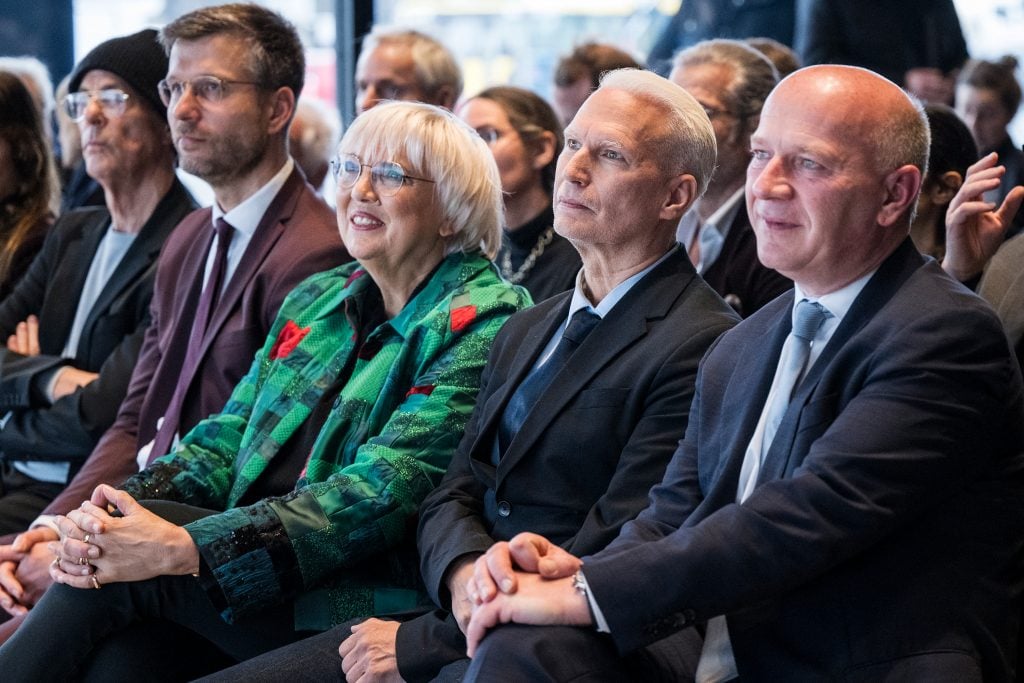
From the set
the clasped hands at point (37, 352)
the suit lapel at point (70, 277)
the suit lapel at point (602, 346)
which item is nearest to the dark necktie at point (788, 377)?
the suit lapel at point (602, 346)

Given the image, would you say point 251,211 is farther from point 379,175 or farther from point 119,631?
point 119,631

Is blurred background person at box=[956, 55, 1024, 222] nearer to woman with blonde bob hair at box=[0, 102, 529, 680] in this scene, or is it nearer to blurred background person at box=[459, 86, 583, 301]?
blurred background person at box=[459, 86, 583, 301]

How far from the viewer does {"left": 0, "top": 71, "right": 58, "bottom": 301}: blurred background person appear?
4027mm

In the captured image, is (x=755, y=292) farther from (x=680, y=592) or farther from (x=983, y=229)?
(x=680, y=592)

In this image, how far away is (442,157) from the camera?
2779mm

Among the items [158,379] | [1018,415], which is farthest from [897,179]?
[158,379]

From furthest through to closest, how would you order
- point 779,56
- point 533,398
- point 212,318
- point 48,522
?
point 779,56 → point 212,318 → point 48,522 → point 533,398

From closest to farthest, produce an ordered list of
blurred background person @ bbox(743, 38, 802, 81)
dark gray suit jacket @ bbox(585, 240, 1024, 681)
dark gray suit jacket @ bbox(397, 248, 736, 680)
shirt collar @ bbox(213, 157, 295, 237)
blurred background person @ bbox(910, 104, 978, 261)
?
1. dark gray suit jacket @ bbox(585, 240, 1024, 681)
2. dark gray suit jacket @ bbox(397, 248, 736, 680)
3. blurred background person @ bbox(910, 104, 978, 261)
4. shirt collar @ bbox(213, 157, 295, 237)
5. blurred background person @ bbox(743, 38, 802, 81)

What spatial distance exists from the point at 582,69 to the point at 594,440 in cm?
252

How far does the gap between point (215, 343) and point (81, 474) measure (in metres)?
0.48

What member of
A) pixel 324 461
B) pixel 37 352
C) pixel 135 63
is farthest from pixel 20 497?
pixel 324 461

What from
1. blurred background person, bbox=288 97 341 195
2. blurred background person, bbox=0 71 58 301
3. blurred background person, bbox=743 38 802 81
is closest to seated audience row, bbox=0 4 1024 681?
blurred background person, bbox=0 71 58 301

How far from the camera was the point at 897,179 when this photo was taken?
2.02 meters

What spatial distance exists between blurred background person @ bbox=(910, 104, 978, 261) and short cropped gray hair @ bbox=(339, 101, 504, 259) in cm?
88
